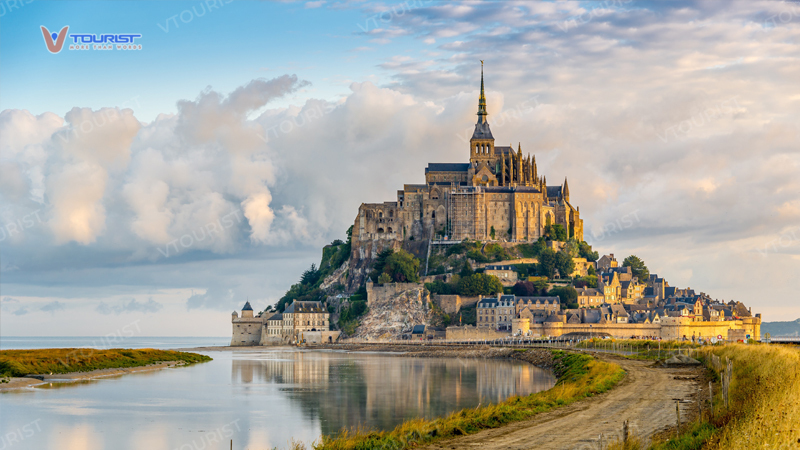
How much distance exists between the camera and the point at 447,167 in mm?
120688

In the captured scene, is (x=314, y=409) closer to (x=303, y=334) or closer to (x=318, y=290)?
(x=303, y=334)

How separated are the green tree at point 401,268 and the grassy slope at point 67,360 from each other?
38.2 meters

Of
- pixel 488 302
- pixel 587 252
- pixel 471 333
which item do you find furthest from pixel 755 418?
pixel 587 252

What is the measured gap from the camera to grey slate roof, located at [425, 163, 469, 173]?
120m

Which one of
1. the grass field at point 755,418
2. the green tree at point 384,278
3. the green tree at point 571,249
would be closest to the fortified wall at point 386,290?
the green tree at point 384,278

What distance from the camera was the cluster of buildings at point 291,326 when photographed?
108 metres

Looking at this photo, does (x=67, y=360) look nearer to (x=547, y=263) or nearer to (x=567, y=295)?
(x=567, y=295)

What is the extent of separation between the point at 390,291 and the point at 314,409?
226ft

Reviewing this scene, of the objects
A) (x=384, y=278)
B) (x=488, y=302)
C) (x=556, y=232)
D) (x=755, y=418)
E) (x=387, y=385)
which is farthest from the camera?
(x=556, y=232)

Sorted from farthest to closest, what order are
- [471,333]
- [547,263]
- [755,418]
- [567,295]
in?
[547,263], [567,295], [471,333], [755,418]

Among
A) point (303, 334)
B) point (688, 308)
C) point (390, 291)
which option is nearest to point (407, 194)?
point (390, 291)

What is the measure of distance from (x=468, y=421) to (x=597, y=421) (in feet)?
11.9

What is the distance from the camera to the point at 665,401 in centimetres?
2583

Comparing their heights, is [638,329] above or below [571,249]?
below
